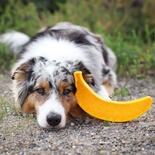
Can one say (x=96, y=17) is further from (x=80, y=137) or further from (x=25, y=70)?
(x=80, y=137)

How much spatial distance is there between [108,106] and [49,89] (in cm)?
78

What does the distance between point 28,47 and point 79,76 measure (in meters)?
1.45

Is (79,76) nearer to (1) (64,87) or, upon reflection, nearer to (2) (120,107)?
(1) (64,87)

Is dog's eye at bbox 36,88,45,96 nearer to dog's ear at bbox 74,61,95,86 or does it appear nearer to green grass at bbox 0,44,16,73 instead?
dog's ear at bbox 74,61,95,86

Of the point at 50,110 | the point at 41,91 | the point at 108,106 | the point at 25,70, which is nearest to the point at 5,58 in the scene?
the point at 25,70

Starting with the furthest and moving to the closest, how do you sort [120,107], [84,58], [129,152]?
[84,58], [120,107], [129,152]

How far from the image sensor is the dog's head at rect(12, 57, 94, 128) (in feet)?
11.7

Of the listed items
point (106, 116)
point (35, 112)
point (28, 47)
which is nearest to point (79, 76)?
point (106, 116)

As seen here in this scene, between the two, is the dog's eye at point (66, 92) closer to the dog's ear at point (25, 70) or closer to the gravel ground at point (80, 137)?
the gravel ground at point (80, 137)

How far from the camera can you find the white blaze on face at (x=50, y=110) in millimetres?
3545

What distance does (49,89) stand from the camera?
3742mm

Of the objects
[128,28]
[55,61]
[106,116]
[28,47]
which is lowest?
[106,116]

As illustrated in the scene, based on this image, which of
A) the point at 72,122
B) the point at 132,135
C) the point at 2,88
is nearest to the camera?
the point at 132,135

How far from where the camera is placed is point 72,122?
12.6 ft
